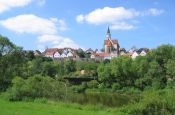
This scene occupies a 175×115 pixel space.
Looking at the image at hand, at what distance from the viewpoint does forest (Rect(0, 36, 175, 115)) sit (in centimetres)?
3229

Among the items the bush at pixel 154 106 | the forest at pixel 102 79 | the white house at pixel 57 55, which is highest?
the white house at pixel 57 55

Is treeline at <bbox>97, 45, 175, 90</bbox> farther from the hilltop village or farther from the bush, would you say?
the hilltop village

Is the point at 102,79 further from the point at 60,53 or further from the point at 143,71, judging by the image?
the point at 60,53

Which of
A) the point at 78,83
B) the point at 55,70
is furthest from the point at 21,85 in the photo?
the point at 55,70

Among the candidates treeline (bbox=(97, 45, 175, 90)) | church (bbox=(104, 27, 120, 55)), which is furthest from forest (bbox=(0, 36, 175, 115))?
church (bbox=(104, 27, 120, 55))

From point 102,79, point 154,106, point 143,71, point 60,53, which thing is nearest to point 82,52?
point 60,53

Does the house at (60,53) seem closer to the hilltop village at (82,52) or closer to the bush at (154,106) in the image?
the hilltop village at (82,52)

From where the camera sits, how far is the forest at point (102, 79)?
106 ft

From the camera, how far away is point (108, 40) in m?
192

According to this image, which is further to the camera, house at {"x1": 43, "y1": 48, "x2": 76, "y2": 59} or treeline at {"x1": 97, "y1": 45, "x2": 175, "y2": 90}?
house at {"x1": 43, "y1": 48, "x2": 76, "y2": 59}

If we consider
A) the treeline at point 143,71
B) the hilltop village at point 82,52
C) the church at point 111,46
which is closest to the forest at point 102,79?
the treeline at point 143,71

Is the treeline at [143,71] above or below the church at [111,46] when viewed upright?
below

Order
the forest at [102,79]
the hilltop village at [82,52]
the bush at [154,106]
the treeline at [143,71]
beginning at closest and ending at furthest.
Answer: the bush at [154,106] → the forest at [102,79] → the treeline at [143,71] → the hilltop village at [82,52]

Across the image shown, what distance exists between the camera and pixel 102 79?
91.0 m
